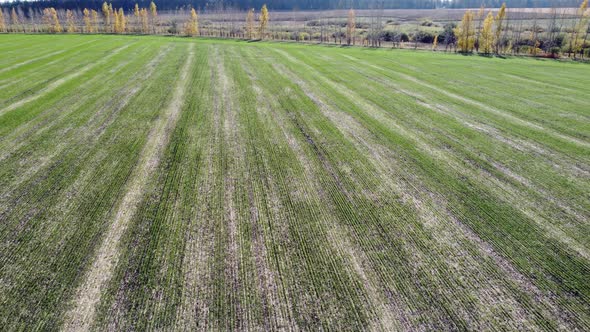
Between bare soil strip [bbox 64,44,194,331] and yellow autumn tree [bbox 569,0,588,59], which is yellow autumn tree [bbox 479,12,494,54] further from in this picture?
bare soil strip [bbox 64,44,194,331]

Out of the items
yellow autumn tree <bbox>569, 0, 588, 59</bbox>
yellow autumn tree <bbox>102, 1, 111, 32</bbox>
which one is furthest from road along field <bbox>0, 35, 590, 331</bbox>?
yellow autumn tree <bbox>102, 1, 111, 32</bbox>

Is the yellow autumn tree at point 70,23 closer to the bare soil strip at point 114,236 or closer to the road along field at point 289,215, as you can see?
the road along field at point 289,215

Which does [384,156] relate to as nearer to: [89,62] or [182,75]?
[182,75]

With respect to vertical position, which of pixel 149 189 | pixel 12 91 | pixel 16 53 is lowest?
pixel 149 189

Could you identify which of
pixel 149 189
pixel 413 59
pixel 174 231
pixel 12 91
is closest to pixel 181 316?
pixel 174 231

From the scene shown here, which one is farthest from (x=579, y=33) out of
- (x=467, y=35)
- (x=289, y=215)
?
(x=289, y=215)

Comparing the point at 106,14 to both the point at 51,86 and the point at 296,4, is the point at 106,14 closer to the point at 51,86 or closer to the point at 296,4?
the point at 51,86

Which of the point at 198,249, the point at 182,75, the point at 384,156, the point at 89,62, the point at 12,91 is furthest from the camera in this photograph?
the point at 89,62
